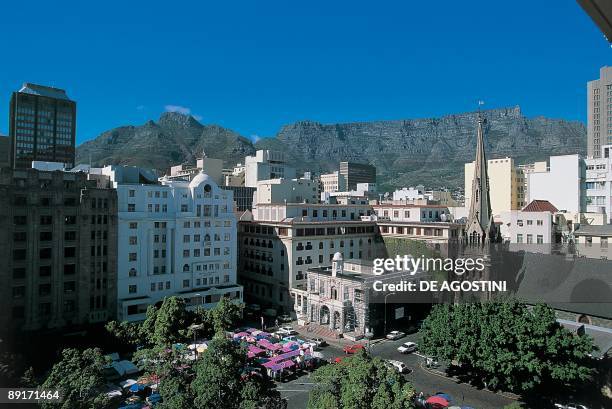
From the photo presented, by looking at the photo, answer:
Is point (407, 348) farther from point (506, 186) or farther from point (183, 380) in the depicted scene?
point (506, 186)

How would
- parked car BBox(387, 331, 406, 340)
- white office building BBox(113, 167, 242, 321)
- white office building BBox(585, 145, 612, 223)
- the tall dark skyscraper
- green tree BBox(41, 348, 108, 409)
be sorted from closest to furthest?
green tree BBox(41, 348, 108, 409), parked car BBox(387, 331, 406, 340), white office building BBox(113, 167, 242, 321), white office building BBox(585, 145, 612, 223), the tall dark skyscraper

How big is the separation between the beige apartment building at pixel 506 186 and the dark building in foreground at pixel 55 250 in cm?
5947

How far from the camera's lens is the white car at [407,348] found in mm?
42562

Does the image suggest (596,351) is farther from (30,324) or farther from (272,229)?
(30,324)

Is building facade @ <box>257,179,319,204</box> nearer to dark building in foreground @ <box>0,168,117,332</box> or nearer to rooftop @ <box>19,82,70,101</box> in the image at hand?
dark building in foreground @ <box>0,168,117,332</box>

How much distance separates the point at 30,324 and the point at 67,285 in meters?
4.72

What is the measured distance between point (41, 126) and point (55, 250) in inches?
3881

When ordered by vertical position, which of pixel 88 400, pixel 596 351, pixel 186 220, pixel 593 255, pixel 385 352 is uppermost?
pixel 186 220

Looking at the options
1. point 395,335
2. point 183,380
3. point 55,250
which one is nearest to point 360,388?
point 183,380

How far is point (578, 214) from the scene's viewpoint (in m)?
57.3

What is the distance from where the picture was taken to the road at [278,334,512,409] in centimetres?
3167

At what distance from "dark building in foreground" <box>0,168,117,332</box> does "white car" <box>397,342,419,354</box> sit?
30.1 meters

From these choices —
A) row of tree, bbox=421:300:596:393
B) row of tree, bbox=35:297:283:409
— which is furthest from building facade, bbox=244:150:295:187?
row of tree, bbox=35:297:283:409

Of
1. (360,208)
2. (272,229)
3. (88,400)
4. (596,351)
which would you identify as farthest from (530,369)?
(360,208)
